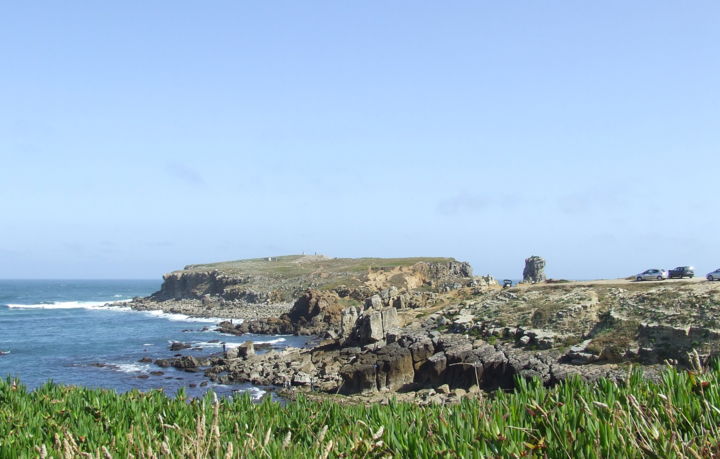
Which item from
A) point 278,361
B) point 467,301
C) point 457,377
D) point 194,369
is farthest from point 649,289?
point 194,369

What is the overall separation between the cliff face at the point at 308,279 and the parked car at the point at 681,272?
42544mm

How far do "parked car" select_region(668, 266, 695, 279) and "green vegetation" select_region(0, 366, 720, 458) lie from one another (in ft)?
193

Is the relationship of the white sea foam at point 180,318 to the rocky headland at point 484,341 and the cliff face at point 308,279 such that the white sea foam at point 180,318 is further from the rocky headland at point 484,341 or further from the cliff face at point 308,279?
the rocky headland at point 484,341

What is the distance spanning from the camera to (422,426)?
26.7 ft

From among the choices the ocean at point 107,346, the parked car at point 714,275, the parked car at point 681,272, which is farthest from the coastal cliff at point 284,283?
the parked car at point 714,275

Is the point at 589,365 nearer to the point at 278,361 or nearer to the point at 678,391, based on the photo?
the point at 278,361

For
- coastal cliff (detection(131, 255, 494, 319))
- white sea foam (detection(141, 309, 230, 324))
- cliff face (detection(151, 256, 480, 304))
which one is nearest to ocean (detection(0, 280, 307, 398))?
white sea foam (detection(141, 309, 230, 324))

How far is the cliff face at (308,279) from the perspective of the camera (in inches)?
4567

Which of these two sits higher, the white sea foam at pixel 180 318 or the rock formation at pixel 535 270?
the rock formation at pixel 535 270

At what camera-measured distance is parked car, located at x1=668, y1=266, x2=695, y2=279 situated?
60.4 metres

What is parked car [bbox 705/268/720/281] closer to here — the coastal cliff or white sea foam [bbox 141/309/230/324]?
the coastal cliff

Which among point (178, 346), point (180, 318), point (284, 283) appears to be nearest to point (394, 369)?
point (178, 346)

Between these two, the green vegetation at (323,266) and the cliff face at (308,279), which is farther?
the green vegetation at (323,266)

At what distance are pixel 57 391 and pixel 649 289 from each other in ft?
169
